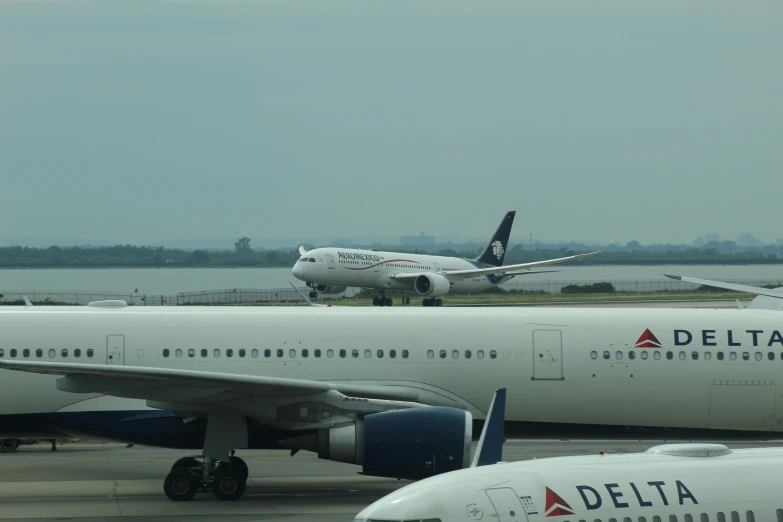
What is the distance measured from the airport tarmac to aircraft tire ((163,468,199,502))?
178 mm

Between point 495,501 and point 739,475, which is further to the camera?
point 739,475

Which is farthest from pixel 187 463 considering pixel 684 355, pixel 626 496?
pixel 626 496

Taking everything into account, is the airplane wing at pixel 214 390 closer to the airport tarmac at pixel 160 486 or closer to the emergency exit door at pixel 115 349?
the emergency exit door at pixel 115 349

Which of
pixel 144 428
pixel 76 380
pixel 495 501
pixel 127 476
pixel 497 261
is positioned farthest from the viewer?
pixel 497 261

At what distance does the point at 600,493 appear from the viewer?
10.1 m

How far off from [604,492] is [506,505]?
1.02 metres

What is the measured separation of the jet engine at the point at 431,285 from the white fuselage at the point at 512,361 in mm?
49955

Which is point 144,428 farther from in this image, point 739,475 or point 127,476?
point 739,475

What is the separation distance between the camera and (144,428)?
65.4 feet

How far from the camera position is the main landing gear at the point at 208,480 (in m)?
19.5

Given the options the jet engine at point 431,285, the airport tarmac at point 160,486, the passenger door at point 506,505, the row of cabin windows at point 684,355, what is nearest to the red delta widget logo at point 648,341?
the row of cabin windows at point 684,355

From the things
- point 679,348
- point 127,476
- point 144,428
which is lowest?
point 127,476

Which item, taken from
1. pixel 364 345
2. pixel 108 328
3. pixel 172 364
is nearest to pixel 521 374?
pixel 364 345

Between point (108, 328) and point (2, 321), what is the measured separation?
200 cm
